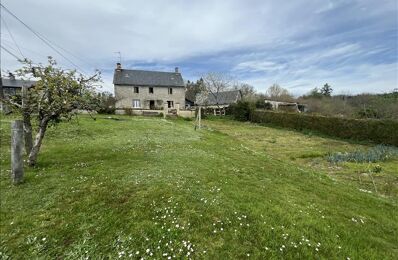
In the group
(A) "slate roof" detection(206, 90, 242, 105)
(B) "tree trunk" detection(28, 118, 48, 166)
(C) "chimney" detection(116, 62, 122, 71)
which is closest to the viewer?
(B) "tree trunk" detection(28, 118, 48, 166)

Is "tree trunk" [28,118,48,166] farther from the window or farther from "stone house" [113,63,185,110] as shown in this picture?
the window

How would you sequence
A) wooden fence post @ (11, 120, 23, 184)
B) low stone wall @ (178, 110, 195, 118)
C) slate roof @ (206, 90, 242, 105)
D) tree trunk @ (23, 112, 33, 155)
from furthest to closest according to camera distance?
1. slate roof @ (206, 90, 242, 105)
2. low stone wall @ (178, 110, 195, 118)
3. tree trunk @ (23, 112, 33, 155)
4. wooden fence post @ (11, 120, 23, 184)

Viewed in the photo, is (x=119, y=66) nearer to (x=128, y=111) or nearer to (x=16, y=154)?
(x=128, y=111)

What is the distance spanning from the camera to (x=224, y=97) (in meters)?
76.2

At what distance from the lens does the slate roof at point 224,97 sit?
72588 mm

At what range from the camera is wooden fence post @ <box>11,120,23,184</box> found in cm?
927

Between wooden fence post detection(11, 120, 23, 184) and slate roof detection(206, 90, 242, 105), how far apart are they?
6429 cm

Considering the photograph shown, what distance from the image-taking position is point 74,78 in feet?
38.2

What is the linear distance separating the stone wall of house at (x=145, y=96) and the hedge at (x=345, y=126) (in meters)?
24.8

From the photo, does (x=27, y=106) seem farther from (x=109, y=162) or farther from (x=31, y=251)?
(x=31, y=251)

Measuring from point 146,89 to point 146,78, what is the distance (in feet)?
9.24

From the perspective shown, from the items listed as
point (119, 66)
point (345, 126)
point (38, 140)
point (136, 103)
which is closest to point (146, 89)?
point (136, 103)

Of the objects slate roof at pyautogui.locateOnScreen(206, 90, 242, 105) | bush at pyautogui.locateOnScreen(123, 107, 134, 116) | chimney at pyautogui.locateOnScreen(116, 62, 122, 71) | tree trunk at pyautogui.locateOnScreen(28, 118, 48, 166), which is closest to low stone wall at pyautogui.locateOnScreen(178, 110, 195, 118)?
bush at pyautogui.locateOnScreen(123, 107, 134, 116)

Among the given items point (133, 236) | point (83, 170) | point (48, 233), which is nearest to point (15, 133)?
point (83, 170)
